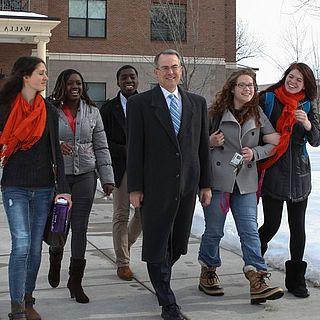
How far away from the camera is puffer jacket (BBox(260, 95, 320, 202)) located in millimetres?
5348

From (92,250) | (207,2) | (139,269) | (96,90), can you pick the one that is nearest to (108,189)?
(139,269)

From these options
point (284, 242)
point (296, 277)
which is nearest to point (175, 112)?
point (296, 277)

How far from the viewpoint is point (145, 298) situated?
5.36 metres

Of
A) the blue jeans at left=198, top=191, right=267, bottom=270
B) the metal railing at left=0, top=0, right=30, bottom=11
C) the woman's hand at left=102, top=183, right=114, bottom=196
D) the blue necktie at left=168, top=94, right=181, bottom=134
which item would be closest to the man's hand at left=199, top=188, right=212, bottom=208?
the blue jeans at left=198, top=191, right=267, bottom=270

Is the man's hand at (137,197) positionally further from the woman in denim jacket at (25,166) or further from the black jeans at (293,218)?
the black jeans at (293,218)

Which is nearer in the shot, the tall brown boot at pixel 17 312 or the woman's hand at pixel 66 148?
the tall brown boot at pixel 17 312

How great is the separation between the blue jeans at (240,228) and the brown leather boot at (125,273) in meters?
0.82

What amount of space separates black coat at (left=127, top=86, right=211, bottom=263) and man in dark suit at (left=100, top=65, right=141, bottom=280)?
4.23 ft

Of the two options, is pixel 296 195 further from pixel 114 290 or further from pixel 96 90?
pixel 96 90

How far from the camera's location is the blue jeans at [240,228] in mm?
5246

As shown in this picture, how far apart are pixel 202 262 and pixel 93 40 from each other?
23.2 m

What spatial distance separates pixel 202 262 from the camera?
5.56 metres

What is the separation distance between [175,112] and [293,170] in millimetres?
1243

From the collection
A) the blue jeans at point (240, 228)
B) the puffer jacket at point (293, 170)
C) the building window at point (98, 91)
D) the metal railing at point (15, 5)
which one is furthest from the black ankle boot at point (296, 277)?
the building window at point (98, 91)
